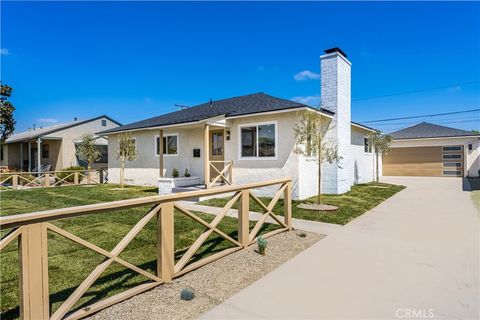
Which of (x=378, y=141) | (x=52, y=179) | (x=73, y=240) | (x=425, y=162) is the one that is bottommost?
(x=52, y=179)

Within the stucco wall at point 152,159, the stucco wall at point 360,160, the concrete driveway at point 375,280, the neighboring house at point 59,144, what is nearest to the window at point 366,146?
the stucco wall at point 360,160

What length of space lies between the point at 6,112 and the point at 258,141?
464 inches

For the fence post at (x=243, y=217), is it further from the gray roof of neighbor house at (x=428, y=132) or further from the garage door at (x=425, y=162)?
the gray roof of neighbor house at (x=428, y=132)

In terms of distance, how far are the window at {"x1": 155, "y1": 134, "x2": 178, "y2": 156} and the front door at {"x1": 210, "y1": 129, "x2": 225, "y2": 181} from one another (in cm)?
241

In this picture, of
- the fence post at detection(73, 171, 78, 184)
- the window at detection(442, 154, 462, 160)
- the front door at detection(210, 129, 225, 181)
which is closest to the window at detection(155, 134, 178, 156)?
the front door at detection(210, 129, 225, 181)

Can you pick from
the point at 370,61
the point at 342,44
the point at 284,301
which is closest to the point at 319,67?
the point at 342,44

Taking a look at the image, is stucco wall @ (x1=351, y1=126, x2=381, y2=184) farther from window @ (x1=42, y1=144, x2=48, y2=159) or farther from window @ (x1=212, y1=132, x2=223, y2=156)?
window @ (x1=42, y1=144, x2=48, y2=159)

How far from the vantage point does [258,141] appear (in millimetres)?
10945

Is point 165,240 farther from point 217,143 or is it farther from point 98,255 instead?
point 217,143

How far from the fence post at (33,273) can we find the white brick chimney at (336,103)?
10.3 meters

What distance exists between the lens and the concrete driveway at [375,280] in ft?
9.43

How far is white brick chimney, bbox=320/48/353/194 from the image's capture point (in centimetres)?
1122

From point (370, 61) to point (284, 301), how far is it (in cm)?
1957

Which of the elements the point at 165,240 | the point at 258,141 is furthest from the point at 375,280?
the point at 258,141
